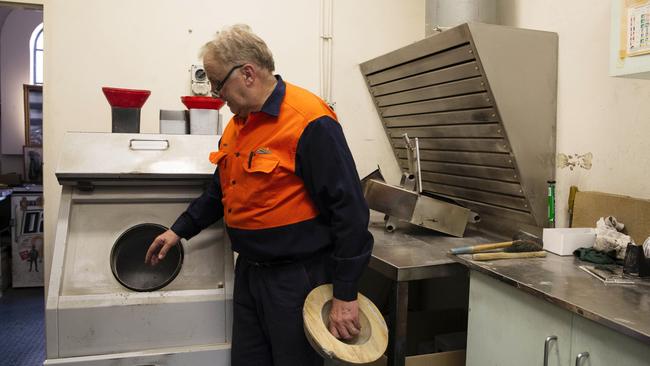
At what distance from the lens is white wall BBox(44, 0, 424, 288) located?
2.56 metres

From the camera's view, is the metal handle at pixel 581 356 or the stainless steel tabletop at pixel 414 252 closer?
the metal handle at pixel 581 356

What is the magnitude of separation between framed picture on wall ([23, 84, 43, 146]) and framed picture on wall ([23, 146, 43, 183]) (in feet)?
0.40

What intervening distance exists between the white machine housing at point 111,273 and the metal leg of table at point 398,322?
61cm

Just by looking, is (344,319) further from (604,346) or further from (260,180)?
(604,346)

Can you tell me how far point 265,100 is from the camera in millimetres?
1603

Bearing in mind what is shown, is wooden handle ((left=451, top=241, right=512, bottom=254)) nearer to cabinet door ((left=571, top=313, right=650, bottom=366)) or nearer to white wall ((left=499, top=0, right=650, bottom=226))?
white wall ((left=499, top=0, right=650, bottom=226))

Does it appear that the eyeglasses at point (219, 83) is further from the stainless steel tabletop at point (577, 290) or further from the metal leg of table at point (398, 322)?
the stainless steel tabletop at point (577, 290)

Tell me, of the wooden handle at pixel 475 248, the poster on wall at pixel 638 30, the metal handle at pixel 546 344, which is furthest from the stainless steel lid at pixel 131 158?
the poster on wall at pixel 638 30

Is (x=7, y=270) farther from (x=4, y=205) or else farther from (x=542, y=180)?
(x=542, y=180)

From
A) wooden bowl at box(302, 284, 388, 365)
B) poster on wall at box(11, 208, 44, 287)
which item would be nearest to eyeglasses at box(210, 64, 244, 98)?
wooden bowl at box(302, 284, 388, 365)

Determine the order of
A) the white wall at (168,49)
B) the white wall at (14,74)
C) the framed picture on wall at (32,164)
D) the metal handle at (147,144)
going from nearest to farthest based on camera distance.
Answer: the metal handle at (147,144)
the white wall at (168,49)
the framed picture on wall at (32,164)
the white wall at (14,74)

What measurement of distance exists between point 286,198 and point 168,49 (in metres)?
1.54

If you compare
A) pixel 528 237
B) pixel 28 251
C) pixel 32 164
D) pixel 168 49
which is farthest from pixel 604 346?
pixel 32 164

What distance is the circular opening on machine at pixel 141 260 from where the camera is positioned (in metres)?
1.89
